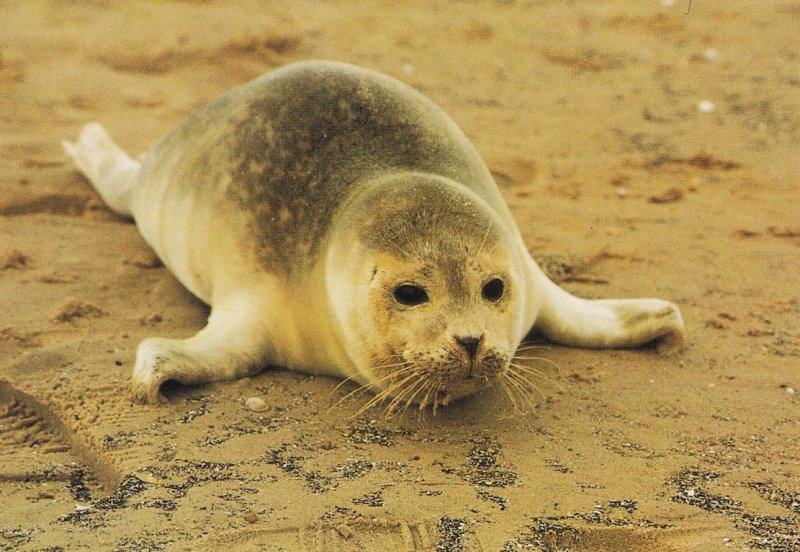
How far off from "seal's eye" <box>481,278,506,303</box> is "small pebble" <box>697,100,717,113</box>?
4.46 metres

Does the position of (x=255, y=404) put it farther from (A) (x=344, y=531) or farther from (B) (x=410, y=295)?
(A) (x=344, y=531)

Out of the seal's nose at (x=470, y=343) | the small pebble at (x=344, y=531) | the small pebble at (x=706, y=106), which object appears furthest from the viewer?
the small pebble at (x=706, y=106)

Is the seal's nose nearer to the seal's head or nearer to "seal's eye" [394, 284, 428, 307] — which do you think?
the seal's head

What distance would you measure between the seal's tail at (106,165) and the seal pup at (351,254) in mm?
828

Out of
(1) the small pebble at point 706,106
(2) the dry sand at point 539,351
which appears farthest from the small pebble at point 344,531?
(1) the small pebble at point 706,106

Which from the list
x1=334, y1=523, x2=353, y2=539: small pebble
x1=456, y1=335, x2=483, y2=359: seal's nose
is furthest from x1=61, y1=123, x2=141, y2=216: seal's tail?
x1=334, y1=523, x2=353, y2=539: small pebble

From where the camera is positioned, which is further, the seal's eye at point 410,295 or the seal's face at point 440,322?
the seal's eye at point 410,295

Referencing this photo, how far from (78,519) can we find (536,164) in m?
4.17

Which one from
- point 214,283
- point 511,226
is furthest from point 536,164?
point 214,283

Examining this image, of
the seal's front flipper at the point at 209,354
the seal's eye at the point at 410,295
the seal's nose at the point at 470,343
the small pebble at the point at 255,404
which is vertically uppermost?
the seal's eye at the point at 410,295

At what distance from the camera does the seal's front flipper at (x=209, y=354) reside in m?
3.31

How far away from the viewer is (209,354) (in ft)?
11.6

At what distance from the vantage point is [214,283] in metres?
→ 3.97

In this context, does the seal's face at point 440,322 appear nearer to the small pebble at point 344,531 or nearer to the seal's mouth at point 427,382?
the seal's mouth at point 427,382
